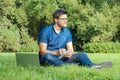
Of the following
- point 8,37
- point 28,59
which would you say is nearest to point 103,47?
point 8,37

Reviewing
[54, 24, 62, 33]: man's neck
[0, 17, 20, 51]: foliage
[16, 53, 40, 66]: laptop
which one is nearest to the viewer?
[16, 53, 40, 66]: laptop

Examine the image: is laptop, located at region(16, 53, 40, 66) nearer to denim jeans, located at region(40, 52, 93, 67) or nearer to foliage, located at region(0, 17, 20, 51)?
denim jeans, located at region(40, 52, 93, 67)

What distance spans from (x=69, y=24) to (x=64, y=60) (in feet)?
104

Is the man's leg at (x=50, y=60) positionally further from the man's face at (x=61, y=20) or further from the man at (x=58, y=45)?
the man's face at (x=61, y=20)

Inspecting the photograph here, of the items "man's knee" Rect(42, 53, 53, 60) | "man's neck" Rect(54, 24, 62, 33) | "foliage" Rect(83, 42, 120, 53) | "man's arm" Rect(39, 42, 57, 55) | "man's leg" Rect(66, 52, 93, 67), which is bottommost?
"foliage" Rect(83, 42, 120, 53)

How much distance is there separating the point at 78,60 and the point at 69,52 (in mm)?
259

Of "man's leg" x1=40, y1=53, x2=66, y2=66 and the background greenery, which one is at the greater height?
"man's leg" x1=40, y1=53, x2=66, y2=66

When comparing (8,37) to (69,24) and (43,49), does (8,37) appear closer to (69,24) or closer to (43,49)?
(69,24)

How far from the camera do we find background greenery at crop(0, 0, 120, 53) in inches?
1385

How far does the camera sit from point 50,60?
6832 mm

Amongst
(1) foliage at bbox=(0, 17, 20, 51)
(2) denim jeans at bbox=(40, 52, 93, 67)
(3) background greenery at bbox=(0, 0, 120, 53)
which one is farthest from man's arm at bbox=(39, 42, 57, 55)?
(1) foliage at bbox=(0, 17, 20, 51)

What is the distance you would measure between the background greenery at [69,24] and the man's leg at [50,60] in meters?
27.4

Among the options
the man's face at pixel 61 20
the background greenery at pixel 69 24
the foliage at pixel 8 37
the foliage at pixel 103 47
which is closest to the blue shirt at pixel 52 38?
the man's face at pixel 61 20

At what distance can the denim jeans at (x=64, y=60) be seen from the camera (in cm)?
678
